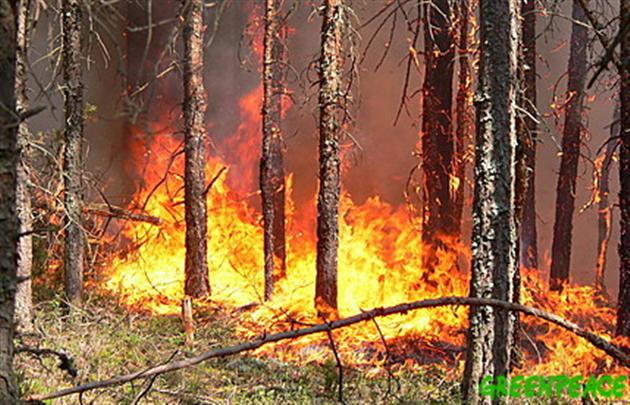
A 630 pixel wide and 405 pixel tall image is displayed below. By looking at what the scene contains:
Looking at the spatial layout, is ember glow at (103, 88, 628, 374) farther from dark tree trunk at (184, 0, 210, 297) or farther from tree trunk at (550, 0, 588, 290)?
tree trunk at (550, 0, 588, 290)

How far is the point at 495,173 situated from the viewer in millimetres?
6875

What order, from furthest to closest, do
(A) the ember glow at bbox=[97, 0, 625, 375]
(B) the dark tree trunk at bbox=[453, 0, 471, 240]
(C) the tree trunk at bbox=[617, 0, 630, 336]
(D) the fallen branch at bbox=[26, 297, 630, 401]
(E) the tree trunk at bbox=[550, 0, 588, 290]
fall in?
1. (E) the tree trunk at bbox=[550, 0, 588, 290]
2. (B) the dark tree trunk at bbox=[453, 0, 471, 240]
3. (A) the ember glow at bbox=[97, 0, 625, 375]
4. (C) the tree trunk at bbox=[617, 0, 630, 336]
5. (D) the fallen branch at bbox=[26, 297, 630, 401]

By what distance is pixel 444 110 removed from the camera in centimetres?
1439

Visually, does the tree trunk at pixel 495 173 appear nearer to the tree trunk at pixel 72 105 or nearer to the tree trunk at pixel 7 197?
the tree trunk at pixel 7 197

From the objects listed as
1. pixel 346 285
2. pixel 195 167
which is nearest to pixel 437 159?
pixel 346 285

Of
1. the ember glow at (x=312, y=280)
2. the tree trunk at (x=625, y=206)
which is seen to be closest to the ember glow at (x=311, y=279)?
the ember glow at (x=312, y=280)

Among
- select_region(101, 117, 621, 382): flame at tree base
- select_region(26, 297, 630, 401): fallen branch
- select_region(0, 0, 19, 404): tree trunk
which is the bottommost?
select_region(101, 117, 621, 382): flame at tree base

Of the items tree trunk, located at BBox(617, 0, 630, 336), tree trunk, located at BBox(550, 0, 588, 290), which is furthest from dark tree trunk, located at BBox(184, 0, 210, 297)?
tree trunk, located at BBox(550, 0, 588, 290)

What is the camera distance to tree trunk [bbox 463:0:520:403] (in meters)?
6.86

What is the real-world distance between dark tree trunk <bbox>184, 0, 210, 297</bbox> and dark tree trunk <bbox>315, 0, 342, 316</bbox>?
3.61 metres

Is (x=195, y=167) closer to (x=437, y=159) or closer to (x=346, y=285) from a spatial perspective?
(x=346, y=285)

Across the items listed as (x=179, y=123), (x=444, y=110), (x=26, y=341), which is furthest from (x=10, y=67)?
(x=179, y=123)

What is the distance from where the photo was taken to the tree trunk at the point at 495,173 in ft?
22.5

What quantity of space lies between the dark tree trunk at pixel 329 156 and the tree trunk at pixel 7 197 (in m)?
10.3
